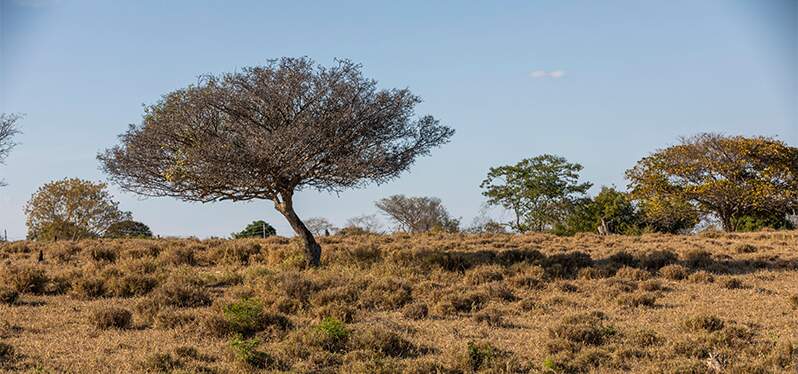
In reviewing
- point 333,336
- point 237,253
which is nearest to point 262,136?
point 237,253

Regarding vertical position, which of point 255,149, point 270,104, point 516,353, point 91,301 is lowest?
point 516,353

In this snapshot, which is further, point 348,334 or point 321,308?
point 321,308

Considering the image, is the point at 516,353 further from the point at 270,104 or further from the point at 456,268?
the point at 270,104

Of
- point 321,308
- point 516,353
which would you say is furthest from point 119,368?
point 516,353

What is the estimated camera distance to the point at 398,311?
575 inches

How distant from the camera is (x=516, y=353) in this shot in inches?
421

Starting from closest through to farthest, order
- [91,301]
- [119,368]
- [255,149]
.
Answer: [119,368] → [91,301] → [255,149]

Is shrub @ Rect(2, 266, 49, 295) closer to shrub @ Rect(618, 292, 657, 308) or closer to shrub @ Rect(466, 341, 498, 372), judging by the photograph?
shrub @ Rect(466, 341, 498, 372)

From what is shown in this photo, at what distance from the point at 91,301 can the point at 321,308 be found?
570 centimetres

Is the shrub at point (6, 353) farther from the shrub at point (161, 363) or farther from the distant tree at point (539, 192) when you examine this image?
the distant tree at point (539, 192)

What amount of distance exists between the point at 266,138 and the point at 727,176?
36.2 meters

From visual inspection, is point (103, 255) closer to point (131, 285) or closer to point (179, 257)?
point (179, 257)

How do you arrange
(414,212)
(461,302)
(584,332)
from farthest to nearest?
1. (414,212)
2. (461,302)
3. (584,332)

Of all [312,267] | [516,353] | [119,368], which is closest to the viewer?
[119,368]
